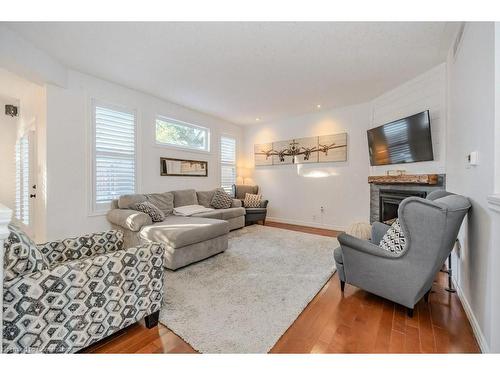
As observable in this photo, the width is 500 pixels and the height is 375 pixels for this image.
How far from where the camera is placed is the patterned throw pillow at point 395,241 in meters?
1.76

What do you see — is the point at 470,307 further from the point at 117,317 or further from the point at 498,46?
the point at 117,317

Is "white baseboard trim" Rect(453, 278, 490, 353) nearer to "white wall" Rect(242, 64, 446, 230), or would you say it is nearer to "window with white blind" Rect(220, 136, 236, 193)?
"white wall" Rect(242, 64, 446, 230)

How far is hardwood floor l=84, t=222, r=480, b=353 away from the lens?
143 cm

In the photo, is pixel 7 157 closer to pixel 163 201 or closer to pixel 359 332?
pixel 163 201

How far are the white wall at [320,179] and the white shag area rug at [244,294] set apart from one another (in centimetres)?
154

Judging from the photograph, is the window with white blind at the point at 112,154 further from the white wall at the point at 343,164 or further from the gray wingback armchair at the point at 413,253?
the gray wingback armchair at the point at 413,253

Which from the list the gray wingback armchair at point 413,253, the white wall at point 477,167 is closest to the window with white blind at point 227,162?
the gray wingback armchair at point 413,253

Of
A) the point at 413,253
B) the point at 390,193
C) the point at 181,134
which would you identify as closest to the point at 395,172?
the point at 390,193

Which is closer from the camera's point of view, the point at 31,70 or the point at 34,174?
the point at 31,70

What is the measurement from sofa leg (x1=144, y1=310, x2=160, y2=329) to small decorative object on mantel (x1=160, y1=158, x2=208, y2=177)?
323cm

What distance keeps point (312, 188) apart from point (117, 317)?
4586 millimetres

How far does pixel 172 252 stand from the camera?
2578 millimetres

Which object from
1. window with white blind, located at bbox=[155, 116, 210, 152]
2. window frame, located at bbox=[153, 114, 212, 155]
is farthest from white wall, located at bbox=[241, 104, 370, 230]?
window with white blind, located at bbox=[155, 116, 210, 152]

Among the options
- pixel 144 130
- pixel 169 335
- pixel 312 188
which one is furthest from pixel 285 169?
pixel 169 335
